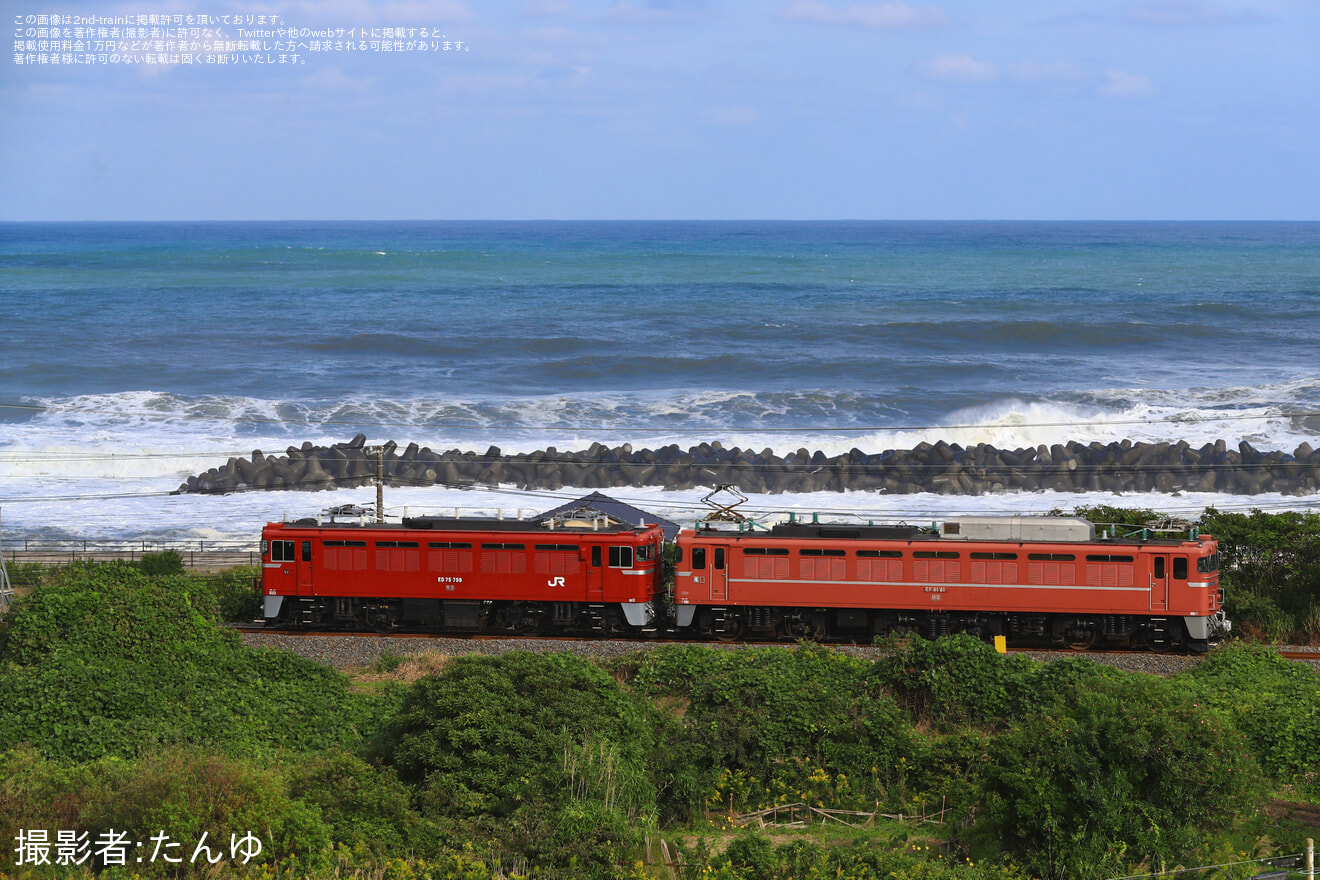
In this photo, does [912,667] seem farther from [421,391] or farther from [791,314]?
[791,314]

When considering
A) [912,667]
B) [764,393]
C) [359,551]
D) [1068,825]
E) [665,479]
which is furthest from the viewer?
[764,393]

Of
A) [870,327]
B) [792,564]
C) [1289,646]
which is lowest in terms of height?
[1289,646]

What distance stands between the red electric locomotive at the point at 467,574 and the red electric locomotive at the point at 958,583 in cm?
149

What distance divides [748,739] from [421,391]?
48.9 metres

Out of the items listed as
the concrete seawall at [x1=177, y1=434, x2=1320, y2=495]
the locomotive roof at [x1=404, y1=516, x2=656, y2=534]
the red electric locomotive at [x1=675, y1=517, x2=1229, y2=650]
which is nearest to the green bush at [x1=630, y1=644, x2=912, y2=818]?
the red electric locomotive at [x1=675, y1=517, x2=1229, y2=650]

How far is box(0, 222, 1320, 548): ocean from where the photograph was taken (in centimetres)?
4638

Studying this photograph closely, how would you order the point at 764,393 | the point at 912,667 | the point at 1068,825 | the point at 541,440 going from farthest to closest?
the point at 764,393 < the point at 541,440 < the point at 912,667 < the point at 1068,825

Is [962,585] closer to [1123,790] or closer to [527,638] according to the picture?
[527,638]

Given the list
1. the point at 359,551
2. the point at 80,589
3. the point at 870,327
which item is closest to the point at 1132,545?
the point at 359,551

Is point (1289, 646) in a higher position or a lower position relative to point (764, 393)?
lower

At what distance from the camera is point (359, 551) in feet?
92.4

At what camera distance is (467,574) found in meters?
Result: 27.8

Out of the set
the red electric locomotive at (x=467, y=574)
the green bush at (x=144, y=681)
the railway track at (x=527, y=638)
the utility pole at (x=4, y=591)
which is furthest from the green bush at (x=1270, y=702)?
the utility pole at (x=4, y=591)

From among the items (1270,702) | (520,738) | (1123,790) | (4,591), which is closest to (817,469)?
(4,591)
